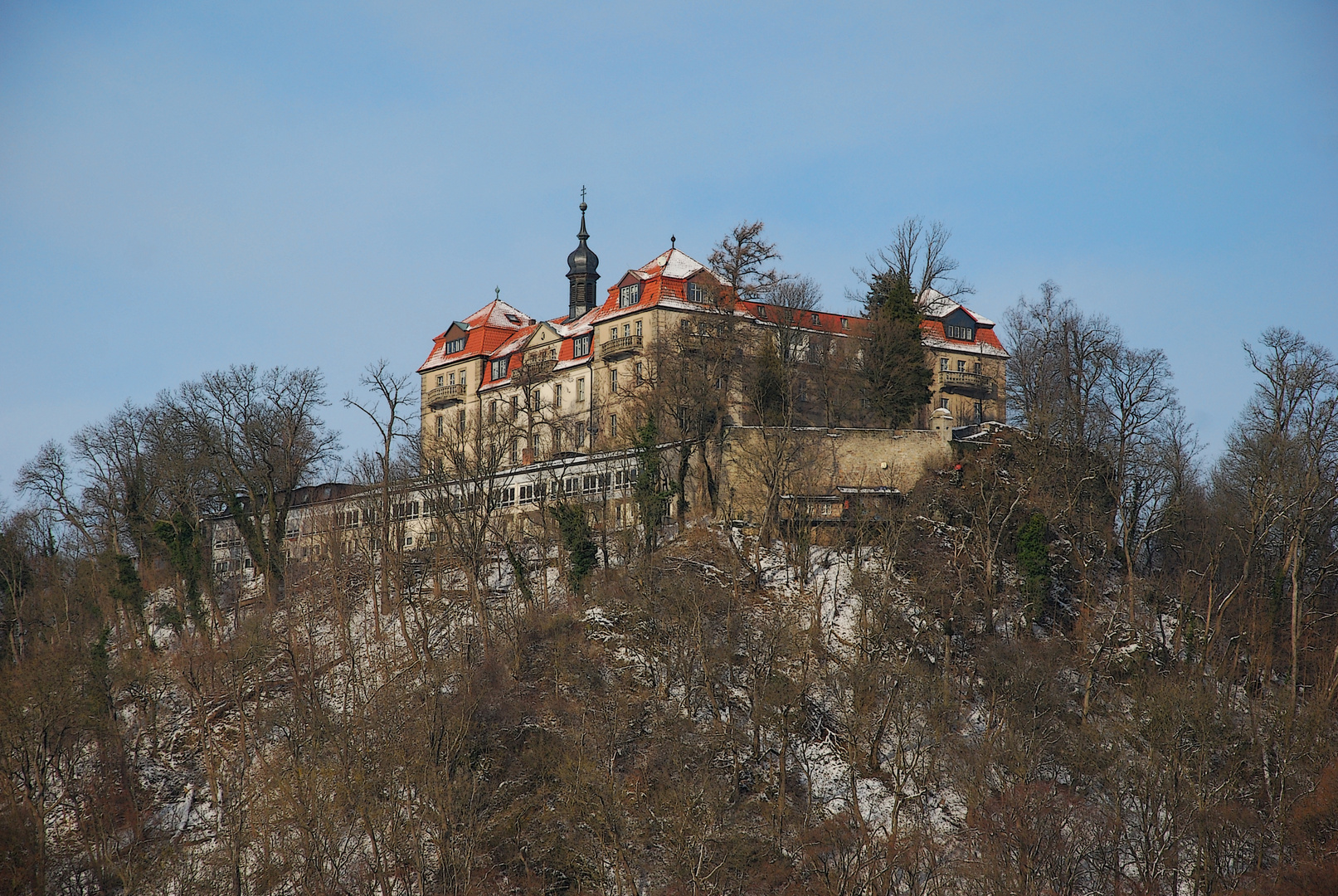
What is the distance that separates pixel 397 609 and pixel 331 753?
377 inches

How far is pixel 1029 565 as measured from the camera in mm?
47562

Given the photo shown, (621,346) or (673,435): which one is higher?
(621,346)

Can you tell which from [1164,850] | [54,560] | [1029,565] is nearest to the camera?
[1164,850]

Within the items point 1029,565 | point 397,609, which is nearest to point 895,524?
point 1029,565

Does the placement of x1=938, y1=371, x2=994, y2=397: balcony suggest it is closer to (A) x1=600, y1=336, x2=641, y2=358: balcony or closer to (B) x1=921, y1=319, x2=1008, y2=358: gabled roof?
(B) x1=921, y1=319, x2=1008, y2=358: gabled roof

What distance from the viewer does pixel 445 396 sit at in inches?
2918

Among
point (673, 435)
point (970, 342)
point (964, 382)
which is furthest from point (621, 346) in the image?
point (970, 342)

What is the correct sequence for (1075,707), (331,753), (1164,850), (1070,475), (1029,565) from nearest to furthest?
(1164,850), (331,753), (1075,707), (1029,565), (1070,475)

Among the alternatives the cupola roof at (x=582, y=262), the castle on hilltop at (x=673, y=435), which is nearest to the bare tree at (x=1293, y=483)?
the castle on hilltop at (x=673, y=435)

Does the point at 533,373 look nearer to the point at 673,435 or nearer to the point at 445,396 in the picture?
the point at 673,435

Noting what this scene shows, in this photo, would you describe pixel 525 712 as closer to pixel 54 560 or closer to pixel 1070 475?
pixel 1070 475

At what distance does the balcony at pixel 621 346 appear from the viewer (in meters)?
64.4

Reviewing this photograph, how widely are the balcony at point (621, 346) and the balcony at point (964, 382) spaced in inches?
601

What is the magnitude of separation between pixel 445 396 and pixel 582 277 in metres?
9.74
